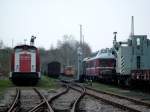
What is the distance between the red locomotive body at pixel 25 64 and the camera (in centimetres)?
3397

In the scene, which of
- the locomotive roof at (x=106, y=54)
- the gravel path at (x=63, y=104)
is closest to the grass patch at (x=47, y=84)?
the locomotive roof at (x=106, y=54)

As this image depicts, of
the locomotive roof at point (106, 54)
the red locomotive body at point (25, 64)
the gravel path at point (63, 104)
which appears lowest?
the gravel path at point (63, 104)

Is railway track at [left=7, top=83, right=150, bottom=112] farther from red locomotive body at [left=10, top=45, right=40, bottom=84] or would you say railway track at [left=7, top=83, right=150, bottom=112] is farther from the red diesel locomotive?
the red diesel locomotive

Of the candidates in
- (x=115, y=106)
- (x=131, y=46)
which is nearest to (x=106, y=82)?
(x=131, y=46)

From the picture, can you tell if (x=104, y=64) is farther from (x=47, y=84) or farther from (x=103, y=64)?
(x=47, y=84)

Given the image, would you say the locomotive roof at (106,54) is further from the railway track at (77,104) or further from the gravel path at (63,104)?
the gravel path at (63,104)

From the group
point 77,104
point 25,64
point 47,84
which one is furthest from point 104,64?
point 77,104

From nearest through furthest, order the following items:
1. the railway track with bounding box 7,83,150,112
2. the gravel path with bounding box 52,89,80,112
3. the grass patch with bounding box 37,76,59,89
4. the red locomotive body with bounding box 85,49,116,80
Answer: the railway track with bounding box 7,83,150,112, the gravel path with bounding box 52,89,80,112, the grass patch with bounding box 37,76,59,89, the red locomotive body with bounding box 85,49,116,80

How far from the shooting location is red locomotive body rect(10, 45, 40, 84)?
34.0 m

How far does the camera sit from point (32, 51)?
34969mm

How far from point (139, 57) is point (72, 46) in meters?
122

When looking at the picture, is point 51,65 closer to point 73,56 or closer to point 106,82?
point 106,82

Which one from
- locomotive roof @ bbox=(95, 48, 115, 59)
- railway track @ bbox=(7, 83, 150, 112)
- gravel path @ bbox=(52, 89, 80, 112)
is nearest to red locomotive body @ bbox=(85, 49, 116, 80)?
locomotive roof @ bbox=(95, 48, 115, 59)

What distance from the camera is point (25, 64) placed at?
113ft
